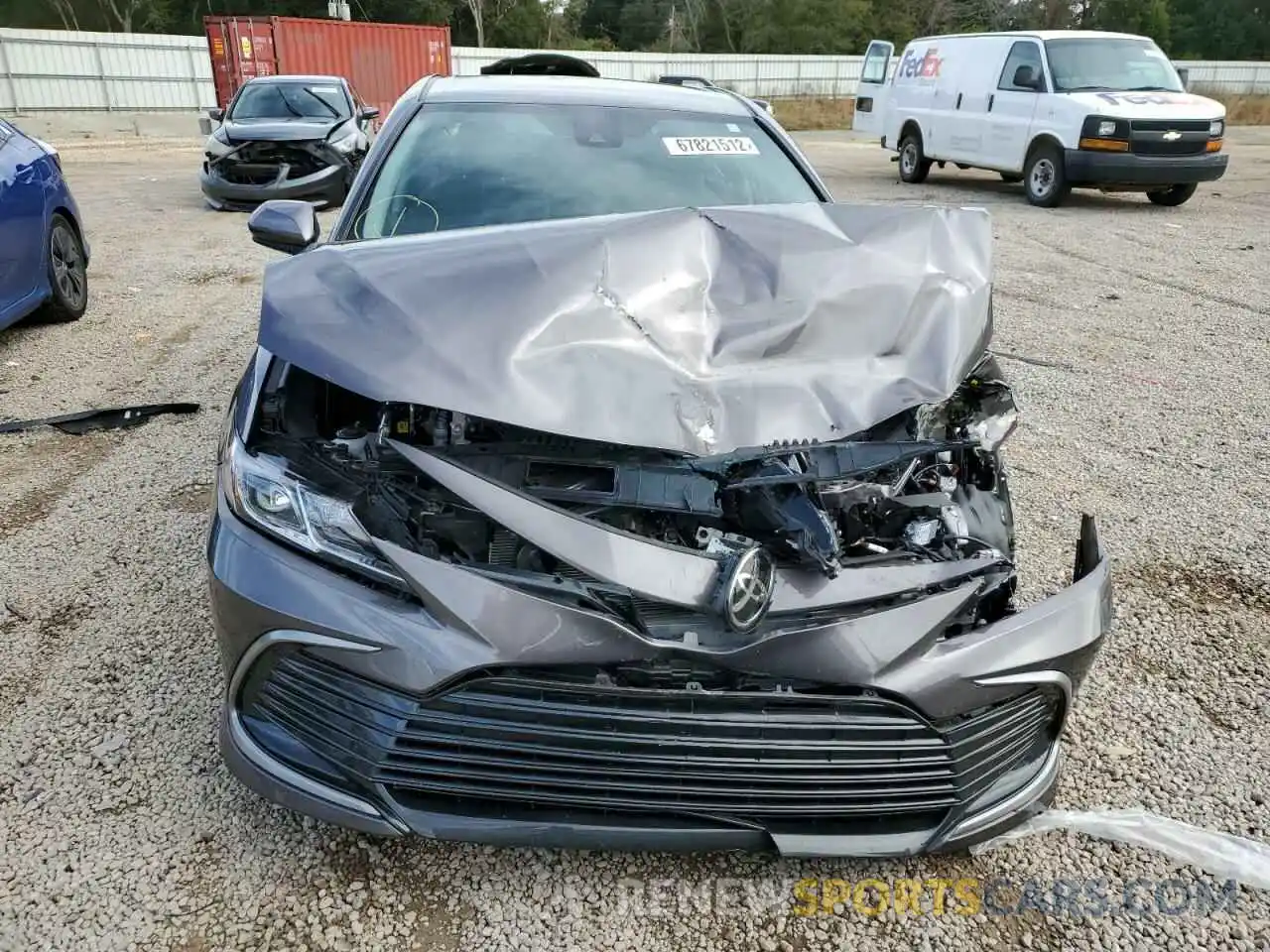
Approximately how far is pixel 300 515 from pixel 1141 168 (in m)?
11.3

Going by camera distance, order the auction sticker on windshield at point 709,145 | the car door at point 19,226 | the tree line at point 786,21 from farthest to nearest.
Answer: the tree line at point 786,21, the car door at point 19,226, the auction sticker on windshield at point 709,145

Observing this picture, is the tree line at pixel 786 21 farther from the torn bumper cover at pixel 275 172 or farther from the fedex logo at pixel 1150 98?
the fedex logo at pixel 1150 98

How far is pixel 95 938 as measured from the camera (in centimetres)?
178

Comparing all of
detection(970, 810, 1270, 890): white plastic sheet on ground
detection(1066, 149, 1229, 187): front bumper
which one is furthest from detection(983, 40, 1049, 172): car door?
detection(970, 810, 1270, 890): white plastic sheet on ground

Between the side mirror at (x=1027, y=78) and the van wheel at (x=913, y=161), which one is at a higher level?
the side mirror at (x=1027, y=78)

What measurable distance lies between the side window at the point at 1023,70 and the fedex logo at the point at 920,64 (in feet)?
4.86

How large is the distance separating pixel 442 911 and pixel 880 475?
4.27ft

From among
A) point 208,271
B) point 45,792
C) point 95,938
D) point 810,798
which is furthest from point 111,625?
point 208,271

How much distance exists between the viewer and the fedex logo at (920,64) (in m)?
13.2

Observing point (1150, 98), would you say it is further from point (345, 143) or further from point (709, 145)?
point (709, 145)

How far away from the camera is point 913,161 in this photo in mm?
13734

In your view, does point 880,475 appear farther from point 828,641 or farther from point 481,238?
point 481,238

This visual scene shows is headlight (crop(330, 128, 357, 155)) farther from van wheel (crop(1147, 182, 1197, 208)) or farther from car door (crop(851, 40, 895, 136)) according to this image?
van wheel (crop(1147, 182, 1197, 208))

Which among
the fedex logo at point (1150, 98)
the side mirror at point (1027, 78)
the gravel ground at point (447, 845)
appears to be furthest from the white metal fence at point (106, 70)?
the gravel ground at point (447, 845)
